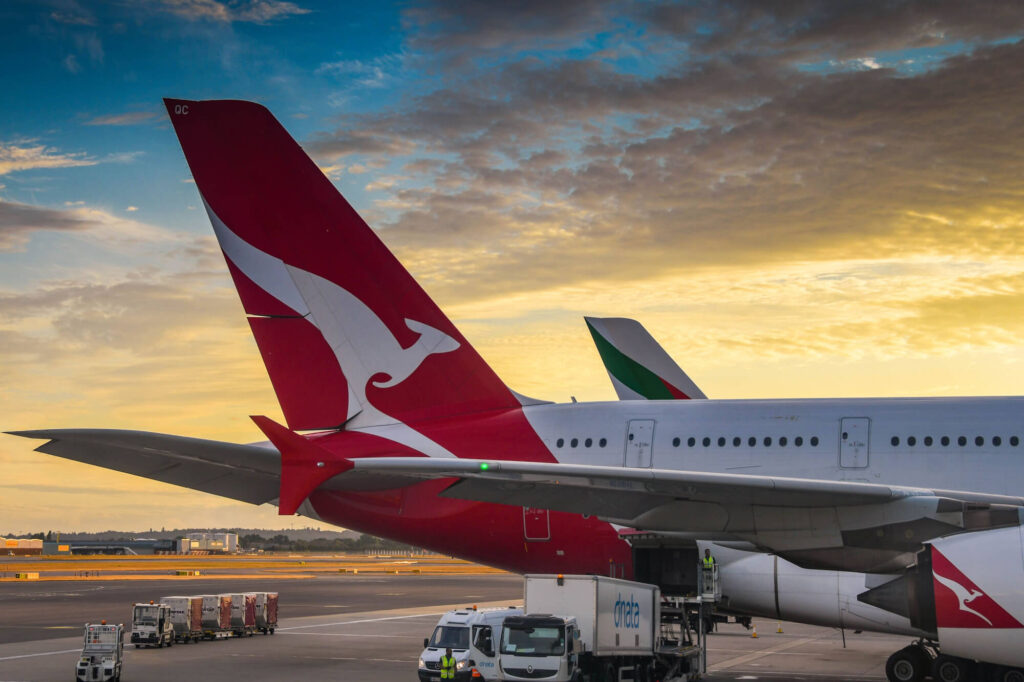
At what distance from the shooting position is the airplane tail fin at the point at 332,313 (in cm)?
2322

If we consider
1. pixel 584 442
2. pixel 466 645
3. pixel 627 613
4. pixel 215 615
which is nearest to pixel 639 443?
pixel 584 442

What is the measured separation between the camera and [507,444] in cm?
2238

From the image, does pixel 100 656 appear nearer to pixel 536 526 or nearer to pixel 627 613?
pixel 536 526

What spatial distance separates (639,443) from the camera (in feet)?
71.7

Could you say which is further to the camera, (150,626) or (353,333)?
(150,626)

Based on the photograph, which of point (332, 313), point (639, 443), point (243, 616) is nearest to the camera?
point (639, 443)

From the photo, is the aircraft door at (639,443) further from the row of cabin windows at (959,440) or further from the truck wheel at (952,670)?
the truck wheel at (952,670)

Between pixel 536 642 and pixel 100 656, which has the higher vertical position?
pixel 536 642

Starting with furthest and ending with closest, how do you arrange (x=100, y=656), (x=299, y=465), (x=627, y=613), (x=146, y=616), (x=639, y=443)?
(x=146, y=616)
(x=639, y=443)
(x=100, y=656)
(x=627, y=613)
(x=299, y=465)

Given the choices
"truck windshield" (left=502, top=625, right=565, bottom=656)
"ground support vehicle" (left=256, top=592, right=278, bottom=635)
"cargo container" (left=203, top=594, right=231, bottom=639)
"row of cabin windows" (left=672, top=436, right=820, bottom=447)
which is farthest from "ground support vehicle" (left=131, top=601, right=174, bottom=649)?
"row of cabin windows" (left=672, top=436, right=820, bottom=447)

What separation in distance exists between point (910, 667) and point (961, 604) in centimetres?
666

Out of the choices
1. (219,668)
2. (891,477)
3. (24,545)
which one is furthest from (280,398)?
(24,545)

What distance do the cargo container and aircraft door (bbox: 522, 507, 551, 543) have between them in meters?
12.2

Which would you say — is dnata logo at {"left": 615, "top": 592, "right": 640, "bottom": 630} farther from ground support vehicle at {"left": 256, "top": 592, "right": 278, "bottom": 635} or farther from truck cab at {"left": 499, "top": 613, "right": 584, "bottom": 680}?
ground support vehicle at {"left": 256, "top": 592, "right": 278, "bottom": 635}
